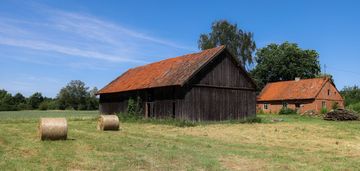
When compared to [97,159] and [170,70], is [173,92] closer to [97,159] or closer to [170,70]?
[170,70]

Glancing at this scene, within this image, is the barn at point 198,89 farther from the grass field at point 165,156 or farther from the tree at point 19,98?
the tree at point 19,98

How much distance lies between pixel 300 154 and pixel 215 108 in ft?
68.8

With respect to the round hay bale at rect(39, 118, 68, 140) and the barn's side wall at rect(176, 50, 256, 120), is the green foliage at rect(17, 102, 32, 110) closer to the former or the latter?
the barn's side wall at rect(176, 50, 256, 120)

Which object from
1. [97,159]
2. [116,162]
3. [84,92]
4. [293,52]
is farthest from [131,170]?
[84,92]

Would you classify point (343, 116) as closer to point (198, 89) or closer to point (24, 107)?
point (198, 89)

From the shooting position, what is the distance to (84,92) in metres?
134

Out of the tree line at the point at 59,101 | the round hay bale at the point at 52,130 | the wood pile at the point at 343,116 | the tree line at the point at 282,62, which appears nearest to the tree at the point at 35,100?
the tree line at the point at 59,101

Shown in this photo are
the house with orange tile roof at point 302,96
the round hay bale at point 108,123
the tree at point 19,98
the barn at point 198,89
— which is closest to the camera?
the round hay bale at point 108,123

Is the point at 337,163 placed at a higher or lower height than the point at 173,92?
lower

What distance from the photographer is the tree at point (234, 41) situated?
67562 mm

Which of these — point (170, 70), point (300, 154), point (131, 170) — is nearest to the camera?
point (131, 170)

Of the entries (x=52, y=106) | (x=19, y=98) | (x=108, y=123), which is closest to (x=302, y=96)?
(x=108, y=123)

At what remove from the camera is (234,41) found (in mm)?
67625

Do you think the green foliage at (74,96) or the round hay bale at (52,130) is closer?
the round hay bale at (52,130)
